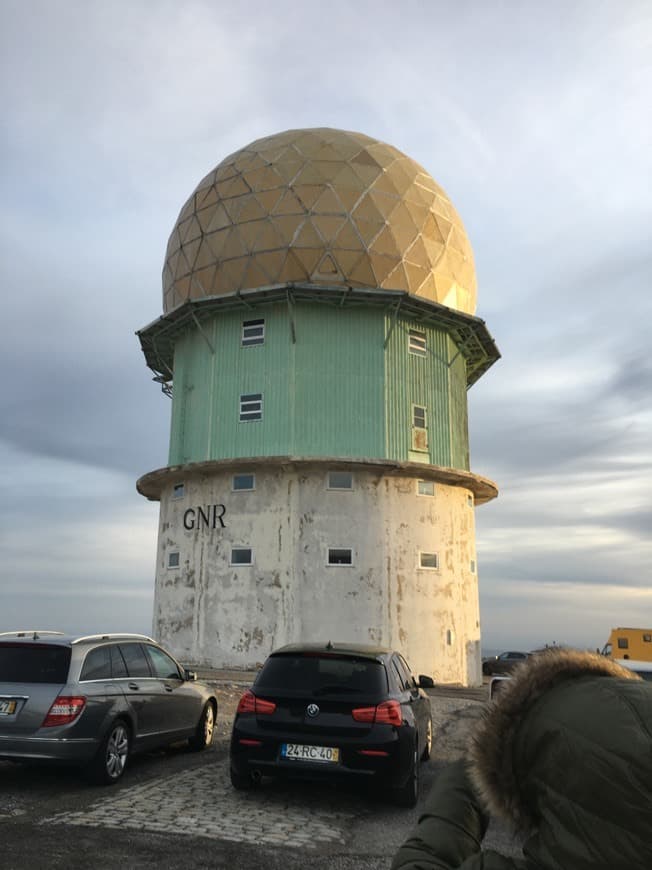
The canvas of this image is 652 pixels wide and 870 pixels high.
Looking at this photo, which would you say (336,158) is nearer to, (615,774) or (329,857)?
(329,857)

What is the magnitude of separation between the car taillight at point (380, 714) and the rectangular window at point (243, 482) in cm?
1512

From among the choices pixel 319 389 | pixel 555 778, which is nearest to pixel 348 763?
pixel 555 778

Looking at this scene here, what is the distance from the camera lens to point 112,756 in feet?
26.4

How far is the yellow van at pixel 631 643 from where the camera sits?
32094 millimetres

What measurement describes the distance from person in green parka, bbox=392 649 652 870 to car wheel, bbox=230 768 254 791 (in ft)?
19.8

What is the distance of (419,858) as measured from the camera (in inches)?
76.1

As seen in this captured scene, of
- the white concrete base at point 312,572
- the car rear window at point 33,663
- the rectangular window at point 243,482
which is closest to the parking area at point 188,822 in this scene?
the car rear window at point 33,663

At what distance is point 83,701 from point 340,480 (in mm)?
14688

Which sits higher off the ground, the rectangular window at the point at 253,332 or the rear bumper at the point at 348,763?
the rectangular window at the point at 253,332

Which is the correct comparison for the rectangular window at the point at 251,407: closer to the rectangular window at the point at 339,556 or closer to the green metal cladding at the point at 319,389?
the green metal cladding at the point at 319,389

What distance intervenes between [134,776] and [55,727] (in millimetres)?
1493

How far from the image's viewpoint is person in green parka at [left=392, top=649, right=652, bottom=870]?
1.61 metres

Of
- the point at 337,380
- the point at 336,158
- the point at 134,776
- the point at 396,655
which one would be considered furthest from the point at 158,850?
the point at 336,158

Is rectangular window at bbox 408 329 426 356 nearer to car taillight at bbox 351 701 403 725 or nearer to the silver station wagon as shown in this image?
the silver station wagon
